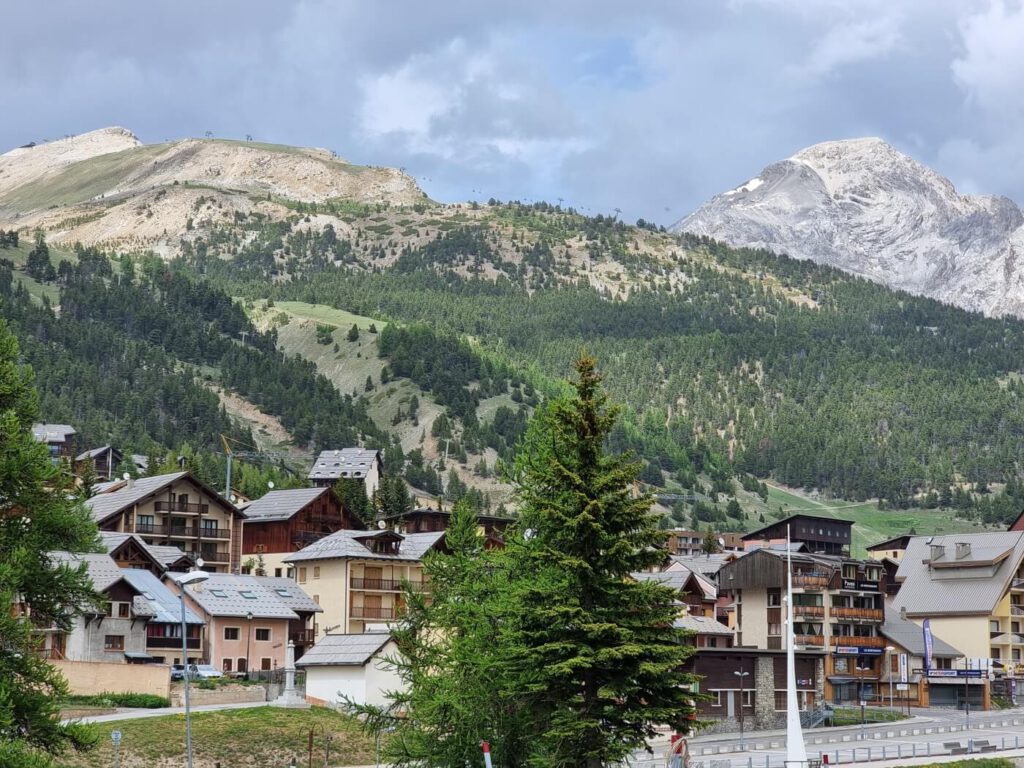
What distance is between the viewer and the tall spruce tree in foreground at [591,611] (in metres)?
54.6

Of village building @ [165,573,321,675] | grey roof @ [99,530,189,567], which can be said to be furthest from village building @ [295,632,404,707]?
grey roof @ [99,530,189,567]

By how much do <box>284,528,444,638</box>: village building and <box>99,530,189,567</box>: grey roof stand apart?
1052cm

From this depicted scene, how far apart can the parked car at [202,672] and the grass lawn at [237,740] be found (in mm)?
7755

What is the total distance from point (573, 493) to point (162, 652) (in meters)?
60.7

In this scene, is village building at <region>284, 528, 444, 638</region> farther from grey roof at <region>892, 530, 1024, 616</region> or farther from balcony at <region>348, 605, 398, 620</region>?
grey roof at <region>892, 530, 1024, 616</region>

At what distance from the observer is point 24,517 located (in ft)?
143

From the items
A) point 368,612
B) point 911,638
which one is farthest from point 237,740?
A: point 911,638

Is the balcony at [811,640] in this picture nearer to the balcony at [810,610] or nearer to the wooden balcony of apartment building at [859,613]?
the balcony at [810,610]

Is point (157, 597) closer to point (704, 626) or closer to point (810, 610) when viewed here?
point (704, 626)

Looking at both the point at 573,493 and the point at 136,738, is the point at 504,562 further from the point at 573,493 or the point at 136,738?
the point at 136,738

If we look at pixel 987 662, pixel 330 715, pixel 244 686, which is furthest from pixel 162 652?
pixel 987 662

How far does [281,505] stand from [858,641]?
57.6 m

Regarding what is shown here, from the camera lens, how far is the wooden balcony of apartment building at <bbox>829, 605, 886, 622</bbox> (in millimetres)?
143250

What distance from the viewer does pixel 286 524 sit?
504 feet
